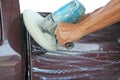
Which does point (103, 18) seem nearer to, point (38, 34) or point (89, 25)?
point (89, 25)

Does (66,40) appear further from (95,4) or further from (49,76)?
(95,4)

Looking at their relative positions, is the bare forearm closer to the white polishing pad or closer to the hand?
the hand

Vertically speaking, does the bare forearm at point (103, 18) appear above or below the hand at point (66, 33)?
above

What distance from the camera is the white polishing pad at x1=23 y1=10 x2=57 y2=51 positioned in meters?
0.73

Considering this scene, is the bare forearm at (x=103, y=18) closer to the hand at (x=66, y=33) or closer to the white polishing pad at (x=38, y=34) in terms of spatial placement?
the hand at (x=66, y=33)

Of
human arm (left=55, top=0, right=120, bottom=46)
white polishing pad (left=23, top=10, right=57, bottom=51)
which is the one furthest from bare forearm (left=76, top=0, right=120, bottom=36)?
white polishing pad (left=23, top=10, right=57, bottom=51)

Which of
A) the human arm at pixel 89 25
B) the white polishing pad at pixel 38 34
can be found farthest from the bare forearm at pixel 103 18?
the white polishing pad at pixel 38 34

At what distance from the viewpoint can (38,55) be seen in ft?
2.56

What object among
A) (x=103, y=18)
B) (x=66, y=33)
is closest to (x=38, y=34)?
(x=66, y=33)

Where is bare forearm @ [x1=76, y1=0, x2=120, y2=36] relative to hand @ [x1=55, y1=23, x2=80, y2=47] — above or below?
above

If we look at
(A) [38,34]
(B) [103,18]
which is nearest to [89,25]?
(B) [103,18]

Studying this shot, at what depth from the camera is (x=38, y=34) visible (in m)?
0.73

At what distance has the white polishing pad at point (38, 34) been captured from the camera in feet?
2.40

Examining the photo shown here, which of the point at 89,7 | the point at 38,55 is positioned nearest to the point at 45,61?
the point at 38,55
